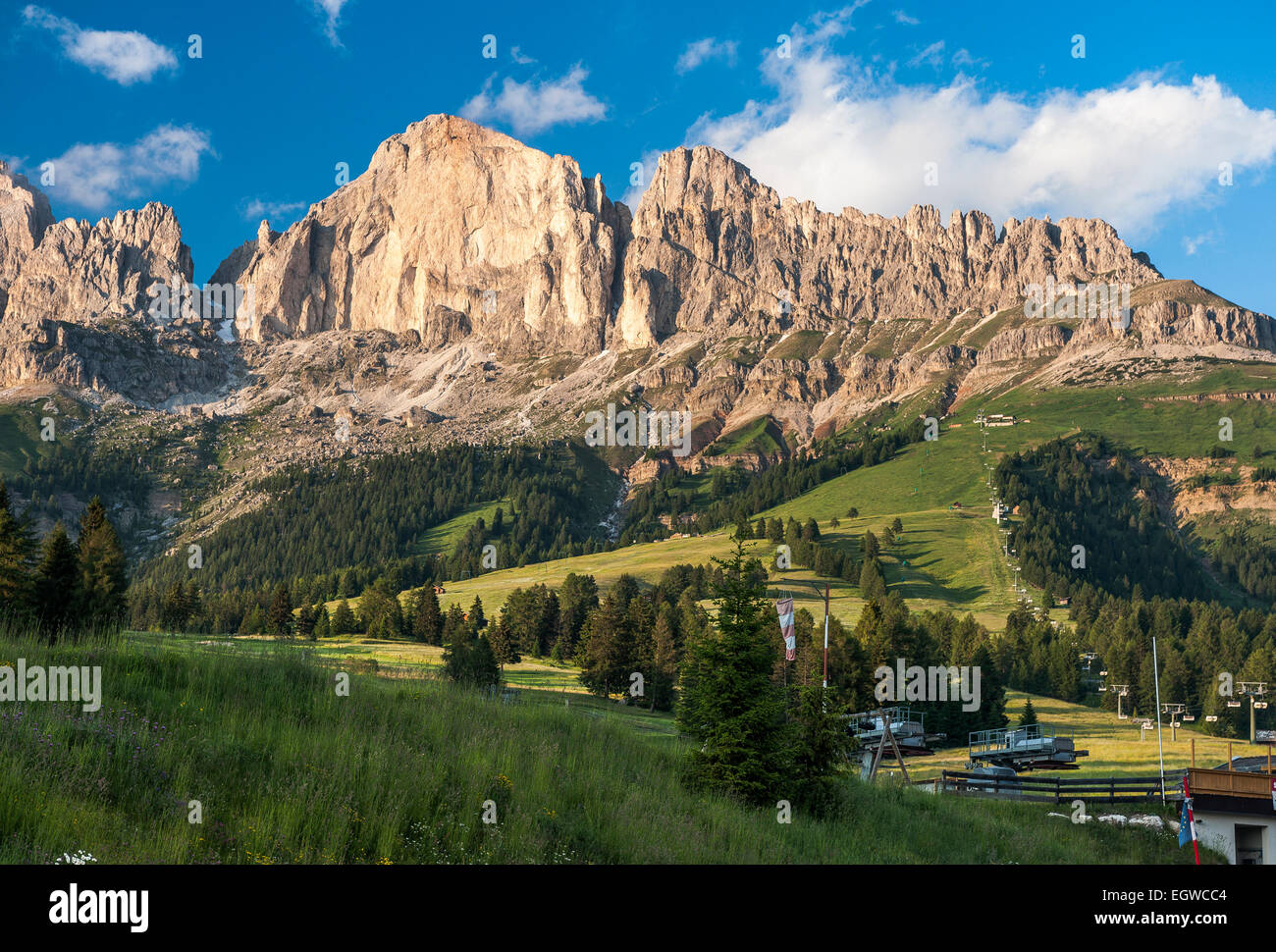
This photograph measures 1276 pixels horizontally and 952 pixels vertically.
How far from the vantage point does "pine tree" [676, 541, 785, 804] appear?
17.8 meters

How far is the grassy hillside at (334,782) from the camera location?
29.0 ft

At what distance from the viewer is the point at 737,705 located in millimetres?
19469

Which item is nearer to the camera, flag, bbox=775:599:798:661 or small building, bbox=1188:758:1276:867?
flag, bbox=775:599:798:661

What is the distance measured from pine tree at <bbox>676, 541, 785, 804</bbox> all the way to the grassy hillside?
0.87 m

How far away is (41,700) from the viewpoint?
10891 millimetres

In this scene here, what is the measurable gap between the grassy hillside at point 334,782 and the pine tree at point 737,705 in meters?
0.87

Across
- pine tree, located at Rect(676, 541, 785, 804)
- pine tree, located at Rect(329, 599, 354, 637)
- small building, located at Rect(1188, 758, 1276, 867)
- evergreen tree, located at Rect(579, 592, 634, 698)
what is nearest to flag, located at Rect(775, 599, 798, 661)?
pine tree, located at Rect(676, 541, 785, 804)

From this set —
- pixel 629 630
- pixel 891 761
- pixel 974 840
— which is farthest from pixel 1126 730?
pixel 974 840

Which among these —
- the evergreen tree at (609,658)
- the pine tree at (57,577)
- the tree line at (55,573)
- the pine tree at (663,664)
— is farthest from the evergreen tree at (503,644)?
the pine tree at (57,577)

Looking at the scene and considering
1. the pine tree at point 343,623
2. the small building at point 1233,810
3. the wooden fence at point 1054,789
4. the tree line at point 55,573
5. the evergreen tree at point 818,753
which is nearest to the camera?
the evergreen tree at point 818,753

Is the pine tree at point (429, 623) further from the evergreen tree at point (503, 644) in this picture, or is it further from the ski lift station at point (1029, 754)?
the ski lift station at point (1029, 754)

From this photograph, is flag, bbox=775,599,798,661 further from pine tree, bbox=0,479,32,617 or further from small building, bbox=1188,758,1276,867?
pine tree, bbox=0,479,32,617

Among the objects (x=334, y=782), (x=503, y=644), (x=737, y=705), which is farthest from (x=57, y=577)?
(x=503, y=644)

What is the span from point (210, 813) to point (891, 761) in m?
66.2
